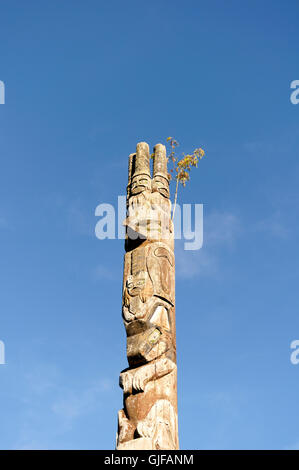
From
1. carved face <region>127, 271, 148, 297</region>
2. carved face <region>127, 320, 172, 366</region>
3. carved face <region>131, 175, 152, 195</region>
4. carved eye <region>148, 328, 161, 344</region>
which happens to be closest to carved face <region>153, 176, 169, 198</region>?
carved face <region>131, 175, 152, 195</region>

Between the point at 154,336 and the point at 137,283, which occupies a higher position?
the point at 137,283

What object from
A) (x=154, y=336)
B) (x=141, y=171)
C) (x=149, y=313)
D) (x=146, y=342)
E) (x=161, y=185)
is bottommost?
(x=146, y=342)

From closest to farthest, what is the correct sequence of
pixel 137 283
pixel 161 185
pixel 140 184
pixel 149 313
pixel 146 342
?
pixel 146 342 → pixel 149 313 → pixel 137 283 → pixel 140 184 → pixel 161 185

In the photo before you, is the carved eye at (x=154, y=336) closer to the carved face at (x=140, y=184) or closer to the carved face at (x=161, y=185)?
the carved face at (x=140, y=184)

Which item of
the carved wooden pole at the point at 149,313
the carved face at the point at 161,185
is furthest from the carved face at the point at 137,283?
the carved face at the point at 161,185

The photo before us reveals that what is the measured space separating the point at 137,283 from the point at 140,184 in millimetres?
3370

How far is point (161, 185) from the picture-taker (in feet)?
53.0

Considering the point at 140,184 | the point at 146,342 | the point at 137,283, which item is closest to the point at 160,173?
the point at 140,184

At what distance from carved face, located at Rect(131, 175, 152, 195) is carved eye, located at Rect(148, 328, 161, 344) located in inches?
177

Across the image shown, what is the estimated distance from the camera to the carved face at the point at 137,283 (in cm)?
1362

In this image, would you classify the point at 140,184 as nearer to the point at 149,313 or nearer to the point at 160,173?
the point at 160,173
